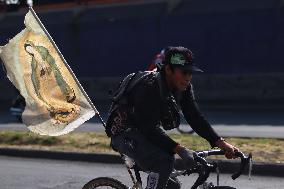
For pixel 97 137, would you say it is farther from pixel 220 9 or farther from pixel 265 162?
pixel 220 9

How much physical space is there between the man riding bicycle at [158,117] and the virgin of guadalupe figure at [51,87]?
15.9 inches

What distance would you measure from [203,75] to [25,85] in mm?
16812

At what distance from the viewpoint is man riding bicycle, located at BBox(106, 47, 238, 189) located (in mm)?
4168

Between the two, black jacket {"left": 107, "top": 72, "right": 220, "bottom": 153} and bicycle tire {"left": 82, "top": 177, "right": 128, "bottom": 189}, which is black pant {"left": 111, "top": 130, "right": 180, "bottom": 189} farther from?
bicycle tire {"left": 82, "top": 177, "right": 128, "bottom": 189}

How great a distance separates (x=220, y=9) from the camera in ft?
72.0

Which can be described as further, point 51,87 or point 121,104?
point 51,87

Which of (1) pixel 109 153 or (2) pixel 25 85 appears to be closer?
(2) pixel 25 85

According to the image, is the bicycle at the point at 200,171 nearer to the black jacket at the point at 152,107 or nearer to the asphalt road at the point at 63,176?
the black jacket at the point at 152,107

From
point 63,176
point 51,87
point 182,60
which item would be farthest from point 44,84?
point 63,176

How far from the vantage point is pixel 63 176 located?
28.3 ft

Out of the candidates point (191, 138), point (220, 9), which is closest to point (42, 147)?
point (191, 138)

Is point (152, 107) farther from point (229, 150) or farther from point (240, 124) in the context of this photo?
point (240, 124)

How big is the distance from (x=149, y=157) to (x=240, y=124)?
1106 cm

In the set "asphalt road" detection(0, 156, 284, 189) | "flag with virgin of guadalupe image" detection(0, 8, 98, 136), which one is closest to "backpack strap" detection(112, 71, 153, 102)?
"flag with virgin of guadalupe image" detection(0, 8, 98, 136)
